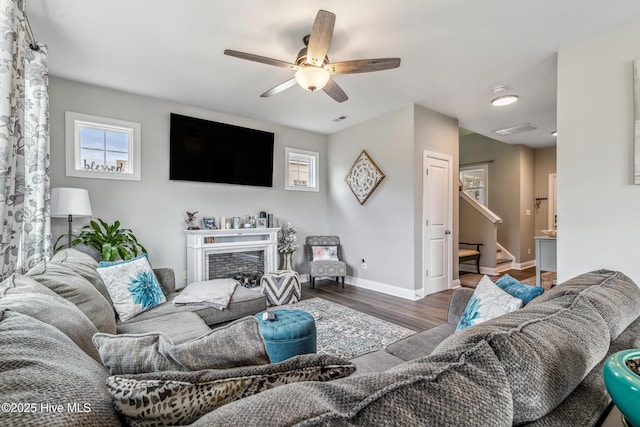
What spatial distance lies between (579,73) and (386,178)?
2.37 m

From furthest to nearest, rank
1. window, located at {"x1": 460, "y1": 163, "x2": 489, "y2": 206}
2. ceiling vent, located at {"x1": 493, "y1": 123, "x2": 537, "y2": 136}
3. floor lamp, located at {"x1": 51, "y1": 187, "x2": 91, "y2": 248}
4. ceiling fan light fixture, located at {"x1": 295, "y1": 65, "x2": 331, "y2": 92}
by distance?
window, located at {"x1": 460, "y1": 163, "x2": 489, "y2": 206}
ceiling vent, located at {"x1": 493, "y1": 123, "x2": 537, "y2": 136}
floor lamp, located at {"x1": 51, "y1": 187, "x2": 91, "y2": 248}
ceiling fan light fixture, located at {"x1": 295, "y1": 65, "x2": 331, "y2": 92}

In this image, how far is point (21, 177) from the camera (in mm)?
1468

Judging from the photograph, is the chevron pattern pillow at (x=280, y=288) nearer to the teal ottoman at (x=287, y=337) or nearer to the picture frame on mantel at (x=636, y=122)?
the teal ottoman at (x=287, y=337)

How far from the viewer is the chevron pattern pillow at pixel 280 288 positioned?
147 inches

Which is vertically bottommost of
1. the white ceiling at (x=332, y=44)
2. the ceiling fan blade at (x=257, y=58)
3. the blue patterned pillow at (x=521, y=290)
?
the blue patterned pillow at (x=521, y=290)

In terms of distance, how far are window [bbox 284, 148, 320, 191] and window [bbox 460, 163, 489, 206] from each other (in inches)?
154

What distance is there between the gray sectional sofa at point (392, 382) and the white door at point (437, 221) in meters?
3.33

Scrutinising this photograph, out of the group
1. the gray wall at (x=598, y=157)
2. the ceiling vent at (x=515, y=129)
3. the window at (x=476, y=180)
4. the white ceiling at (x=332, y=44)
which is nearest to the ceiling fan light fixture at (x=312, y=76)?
the white ceiling at (x=332, y=44)

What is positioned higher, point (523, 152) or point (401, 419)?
point (523, 152)

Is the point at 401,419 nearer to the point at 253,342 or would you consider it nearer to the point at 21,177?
the point at 253,342

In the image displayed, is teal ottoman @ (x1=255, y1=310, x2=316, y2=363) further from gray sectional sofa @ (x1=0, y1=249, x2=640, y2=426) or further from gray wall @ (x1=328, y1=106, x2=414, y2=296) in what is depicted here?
gray wall @ (x1=328, y1=106, x2=414, y2=296)

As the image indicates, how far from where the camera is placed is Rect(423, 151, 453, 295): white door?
4.25 meters

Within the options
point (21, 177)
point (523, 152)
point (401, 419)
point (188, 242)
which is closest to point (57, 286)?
point (21, 177)

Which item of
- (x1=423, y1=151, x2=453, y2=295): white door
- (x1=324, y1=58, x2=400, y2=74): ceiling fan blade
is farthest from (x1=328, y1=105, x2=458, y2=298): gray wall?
(x1=324, y1=58, x2=400, y2=74): ceiling fan blade
